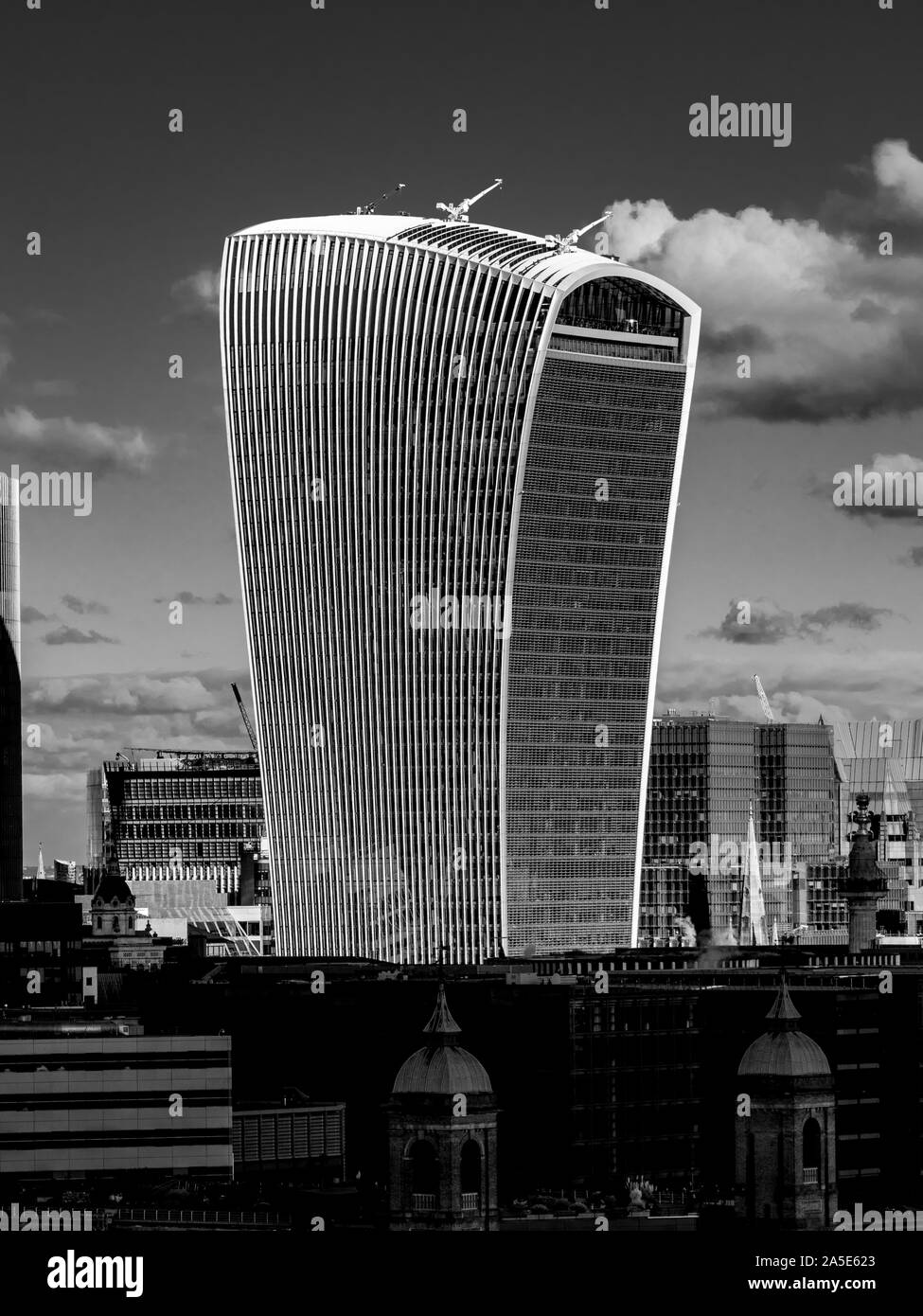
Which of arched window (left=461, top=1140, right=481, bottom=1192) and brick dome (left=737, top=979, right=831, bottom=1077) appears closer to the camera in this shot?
arched window (left=461, top=1140, right=481, bottom=1192)

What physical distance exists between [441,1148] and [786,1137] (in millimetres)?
16289

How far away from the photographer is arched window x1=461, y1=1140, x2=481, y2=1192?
15100 cm

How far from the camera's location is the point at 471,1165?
15112cm

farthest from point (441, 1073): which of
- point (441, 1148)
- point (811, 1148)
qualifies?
point (811, 1148)

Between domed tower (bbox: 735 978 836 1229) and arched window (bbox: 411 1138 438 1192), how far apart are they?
48.8ft

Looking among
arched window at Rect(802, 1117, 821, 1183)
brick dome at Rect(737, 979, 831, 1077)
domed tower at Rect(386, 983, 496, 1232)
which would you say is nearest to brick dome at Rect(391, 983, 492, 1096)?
domed tower at Rect(386, 983, 496, 1232)

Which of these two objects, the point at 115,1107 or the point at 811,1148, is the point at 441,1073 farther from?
the point at 115,1107

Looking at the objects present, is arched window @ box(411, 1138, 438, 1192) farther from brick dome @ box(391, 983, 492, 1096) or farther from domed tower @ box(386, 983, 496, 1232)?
brick dome @ box(391, 983, 492, 1096)

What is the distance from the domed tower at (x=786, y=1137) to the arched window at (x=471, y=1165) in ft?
42.8
